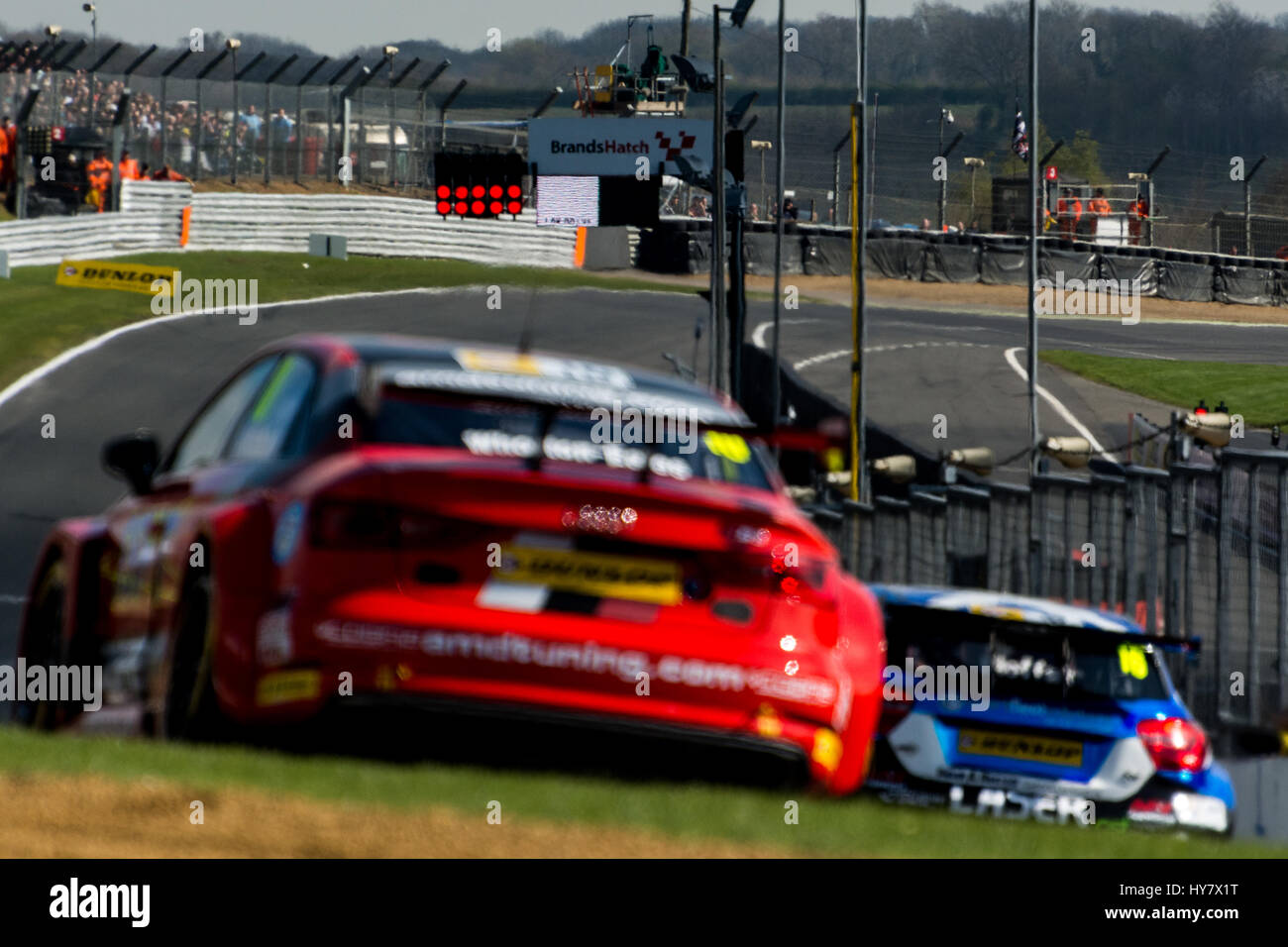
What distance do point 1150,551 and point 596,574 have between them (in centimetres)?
839

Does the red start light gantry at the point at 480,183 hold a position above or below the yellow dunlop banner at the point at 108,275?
above

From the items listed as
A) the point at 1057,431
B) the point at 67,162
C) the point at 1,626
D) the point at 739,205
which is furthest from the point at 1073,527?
the point at 67,162

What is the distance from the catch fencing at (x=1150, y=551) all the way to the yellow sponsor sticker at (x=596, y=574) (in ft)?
19.4

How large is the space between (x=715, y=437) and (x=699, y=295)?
43499mm

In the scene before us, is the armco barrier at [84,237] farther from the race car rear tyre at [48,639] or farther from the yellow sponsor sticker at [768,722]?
the yellow sponsor sticker at [768,722]

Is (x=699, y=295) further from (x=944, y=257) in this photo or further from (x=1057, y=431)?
(x=1057, y=431)

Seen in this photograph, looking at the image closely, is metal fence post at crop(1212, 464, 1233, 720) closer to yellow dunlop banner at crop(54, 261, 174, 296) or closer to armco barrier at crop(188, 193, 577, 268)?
yellow dunlop banner at crop(54, 261, 174, 296)

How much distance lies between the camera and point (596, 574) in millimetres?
5926

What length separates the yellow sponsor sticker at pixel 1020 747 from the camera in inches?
336

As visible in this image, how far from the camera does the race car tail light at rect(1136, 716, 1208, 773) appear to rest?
8.55m

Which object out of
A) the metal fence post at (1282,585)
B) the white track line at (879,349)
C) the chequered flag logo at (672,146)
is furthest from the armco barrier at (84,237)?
the metal fence post at (1282,585)

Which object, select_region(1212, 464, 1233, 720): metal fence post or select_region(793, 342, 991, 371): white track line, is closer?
select_region(1212, 464, 1233, 720): metal fence post

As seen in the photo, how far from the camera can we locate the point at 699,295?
49906 mm

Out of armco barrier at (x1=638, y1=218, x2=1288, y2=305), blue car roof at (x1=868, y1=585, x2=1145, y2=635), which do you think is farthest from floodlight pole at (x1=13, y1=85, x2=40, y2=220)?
blue car roof at (x1=868, y1=585, x2=1145, y2=635)
